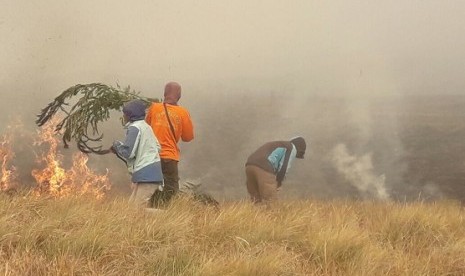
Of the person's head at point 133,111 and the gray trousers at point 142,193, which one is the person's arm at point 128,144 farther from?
the gray trousers at point 142,193

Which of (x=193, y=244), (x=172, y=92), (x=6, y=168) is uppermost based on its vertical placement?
(x=172, y=92)

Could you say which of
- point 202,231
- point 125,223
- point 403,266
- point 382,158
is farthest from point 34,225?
point 382,158

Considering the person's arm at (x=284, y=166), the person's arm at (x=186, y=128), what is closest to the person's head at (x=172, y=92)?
the person's arm at (x=186, y=128)

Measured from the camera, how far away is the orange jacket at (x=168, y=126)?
7.35 meters

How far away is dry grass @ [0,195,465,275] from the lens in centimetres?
464

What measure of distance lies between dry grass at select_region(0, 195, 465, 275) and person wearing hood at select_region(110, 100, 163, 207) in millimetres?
332

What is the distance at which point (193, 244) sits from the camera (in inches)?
210

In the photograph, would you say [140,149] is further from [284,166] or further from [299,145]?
[299,145]

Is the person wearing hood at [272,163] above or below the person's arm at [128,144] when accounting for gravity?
below

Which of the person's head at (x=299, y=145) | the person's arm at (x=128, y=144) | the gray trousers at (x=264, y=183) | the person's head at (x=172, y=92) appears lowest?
the gray trousers at (x=264, y=183)

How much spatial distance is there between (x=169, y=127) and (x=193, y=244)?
2.34 metres

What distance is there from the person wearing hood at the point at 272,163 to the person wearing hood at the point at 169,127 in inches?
55.9

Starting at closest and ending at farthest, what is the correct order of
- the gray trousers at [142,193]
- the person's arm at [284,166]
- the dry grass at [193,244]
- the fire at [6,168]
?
1. the dry grass at [193,244]
2. the gray trousers at [142,193]
3. the person's arm at [284,166]
4. the fire at [6,168]

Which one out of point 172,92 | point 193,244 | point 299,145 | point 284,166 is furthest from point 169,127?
point 193,244
